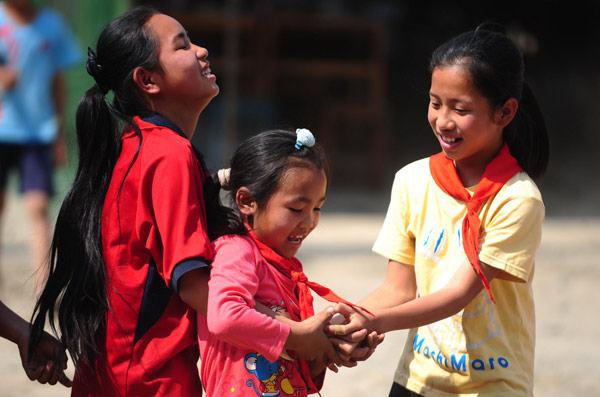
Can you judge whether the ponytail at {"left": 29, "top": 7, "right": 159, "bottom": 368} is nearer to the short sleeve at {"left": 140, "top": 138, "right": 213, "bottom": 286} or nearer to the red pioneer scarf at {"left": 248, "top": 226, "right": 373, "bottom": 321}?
the short sleeve at {"left": 140, "top": 138, "right": 213, "bottom": 286}

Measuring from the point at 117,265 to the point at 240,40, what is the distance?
9754mm

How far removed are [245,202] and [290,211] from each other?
135mm

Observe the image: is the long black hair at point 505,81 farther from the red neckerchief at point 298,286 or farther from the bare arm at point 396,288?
the red neckerchief at point 298,286

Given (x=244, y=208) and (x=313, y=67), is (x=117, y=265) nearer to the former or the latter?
(x=244, y=208)

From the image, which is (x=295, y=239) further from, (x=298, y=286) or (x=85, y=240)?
(x=85, y=240)

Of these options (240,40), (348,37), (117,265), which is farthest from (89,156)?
(348,37)

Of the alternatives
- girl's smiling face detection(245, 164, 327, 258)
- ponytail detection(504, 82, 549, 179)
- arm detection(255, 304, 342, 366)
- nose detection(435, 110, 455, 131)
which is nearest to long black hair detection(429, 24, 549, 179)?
ponytail detection(504, 82, 549, 179)

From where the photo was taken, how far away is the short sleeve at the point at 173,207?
6.59 feet

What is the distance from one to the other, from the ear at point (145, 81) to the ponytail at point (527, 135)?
1033 mm

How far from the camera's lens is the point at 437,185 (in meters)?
2.48

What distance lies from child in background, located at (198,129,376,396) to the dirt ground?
4.57 ft

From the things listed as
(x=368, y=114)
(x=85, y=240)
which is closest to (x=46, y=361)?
(x=85, y=240)

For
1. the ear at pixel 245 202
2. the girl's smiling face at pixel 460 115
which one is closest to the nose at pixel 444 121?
the girl's smiling face at pixel 460 115

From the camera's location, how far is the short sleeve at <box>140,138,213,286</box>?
6.59 ft
